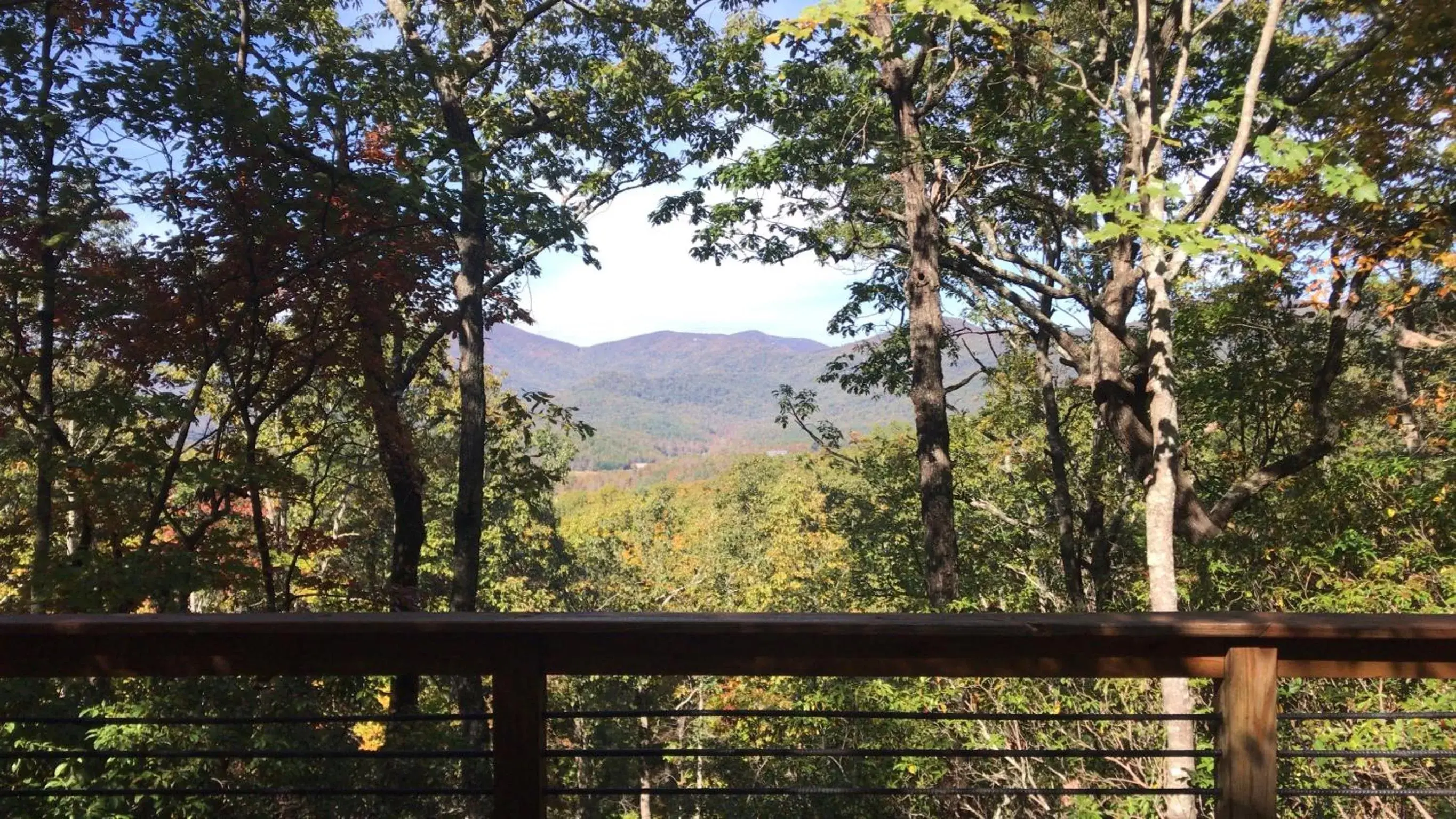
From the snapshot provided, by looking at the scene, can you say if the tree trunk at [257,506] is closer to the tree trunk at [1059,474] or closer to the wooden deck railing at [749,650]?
the wooden deck railing at [749,650]

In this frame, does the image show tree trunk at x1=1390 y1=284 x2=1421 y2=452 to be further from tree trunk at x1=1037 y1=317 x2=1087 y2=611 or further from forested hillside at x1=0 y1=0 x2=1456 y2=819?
tree trunk at x1=1037 y1=317 x2=1087 y2=611

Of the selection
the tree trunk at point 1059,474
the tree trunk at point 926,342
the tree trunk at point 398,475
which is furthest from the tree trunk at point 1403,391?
the tree trunk at point 398,475

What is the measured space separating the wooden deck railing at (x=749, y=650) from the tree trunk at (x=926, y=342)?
18.2 ft

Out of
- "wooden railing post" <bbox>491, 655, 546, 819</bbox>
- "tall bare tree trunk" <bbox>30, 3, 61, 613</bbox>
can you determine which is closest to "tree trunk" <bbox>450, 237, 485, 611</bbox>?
"tall bare tree trunk" <bbox>30, 3, 61, 613</bbox>

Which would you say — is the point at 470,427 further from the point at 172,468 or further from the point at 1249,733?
the point at 1249,733

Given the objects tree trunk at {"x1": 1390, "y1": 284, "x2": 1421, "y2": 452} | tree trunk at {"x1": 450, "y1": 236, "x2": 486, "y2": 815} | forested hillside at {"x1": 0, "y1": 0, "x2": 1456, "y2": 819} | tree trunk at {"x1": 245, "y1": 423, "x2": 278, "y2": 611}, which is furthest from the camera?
tree trunk at {"x1": 1390, "y1": 284, "x2": 1421, "y2": 452}

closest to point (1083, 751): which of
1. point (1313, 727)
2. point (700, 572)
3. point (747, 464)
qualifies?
point (1313, 727)

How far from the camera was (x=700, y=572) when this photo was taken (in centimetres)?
2505

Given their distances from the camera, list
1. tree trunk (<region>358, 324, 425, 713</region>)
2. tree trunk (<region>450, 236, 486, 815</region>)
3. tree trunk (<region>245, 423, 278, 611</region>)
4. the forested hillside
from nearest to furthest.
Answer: the forested hillside → tree trunk (<region>245, 423, 278, 611</region>) → tree trunk (<region>358, 324, 425, 713</region>) → tree trunk (<region>450, 236, 486, 815</region>)

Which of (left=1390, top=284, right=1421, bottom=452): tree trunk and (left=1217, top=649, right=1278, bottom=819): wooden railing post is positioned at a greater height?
(left=1390, top=284, right=1421, bottom=452): tree trunk

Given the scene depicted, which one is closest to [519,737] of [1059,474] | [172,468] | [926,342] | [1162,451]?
[172,468]

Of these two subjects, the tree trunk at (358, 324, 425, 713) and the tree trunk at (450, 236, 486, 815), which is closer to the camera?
the tree trunk at (358, 324, 425, 713)

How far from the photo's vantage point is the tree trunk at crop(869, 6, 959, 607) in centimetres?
691

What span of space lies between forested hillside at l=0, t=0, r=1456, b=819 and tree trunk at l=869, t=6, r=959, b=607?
0.12 feet
